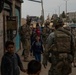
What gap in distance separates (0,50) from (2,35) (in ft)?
2.99

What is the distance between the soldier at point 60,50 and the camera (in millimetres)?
8039

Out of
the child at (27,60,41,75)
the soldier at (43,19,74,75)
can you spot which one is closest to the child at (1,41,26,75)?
the soldier at (43,19,74,75)

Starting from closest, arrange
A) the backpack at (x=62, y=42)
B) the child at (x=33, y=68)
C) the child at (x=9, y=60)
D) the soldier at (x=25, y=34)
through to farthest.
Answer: the child at (x=33, y=68) → the child at (x=9, y=60) → the backpack at (x=62, y=42) → the soldier at (x=25, y=34)

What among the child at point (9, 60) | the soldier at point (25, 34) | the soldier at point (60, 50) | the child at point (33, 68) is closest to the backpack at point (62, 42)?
the soldier at point (60, 50)

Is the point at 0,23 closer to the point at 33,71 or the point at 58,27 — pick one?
the point at 58,27

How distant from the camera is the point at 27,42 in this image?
15.8 m

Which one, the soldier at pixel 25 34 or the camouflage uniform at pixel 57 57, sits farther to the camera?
the soldier at pixel 25 34

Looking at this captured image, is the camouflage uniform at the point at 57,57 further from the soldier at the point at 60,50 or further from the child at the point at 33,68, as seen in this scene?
the child at the point at 33,68

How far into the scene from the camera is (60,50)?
805 centimetres

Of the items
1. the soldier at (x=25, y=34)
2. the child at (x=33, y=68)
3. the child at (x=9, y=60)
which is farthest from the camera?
the soldier at (x=25, y=34)

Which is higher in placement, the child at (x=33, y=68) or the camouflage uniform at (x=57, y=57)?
the child at (x=33, y=68)

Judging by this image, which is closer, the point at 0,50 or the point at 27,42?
the point at 0,50

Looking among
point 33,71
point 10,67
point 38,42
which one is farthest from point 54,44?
point 38,42

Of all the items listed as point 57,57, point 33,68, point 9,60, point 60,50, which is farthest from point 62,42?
point 33,68
